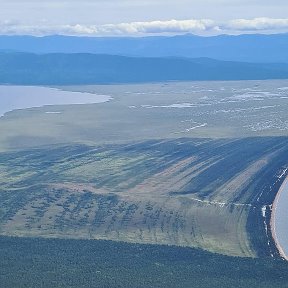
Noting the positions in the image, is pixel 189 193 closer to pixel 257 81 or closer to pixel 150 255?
pixel 150 255

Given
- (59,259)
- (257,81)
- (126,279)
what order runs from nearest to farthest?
(126,279)
(59,259)
(257,81)

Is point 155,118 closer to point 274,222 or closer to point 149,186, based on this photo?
point 149,186

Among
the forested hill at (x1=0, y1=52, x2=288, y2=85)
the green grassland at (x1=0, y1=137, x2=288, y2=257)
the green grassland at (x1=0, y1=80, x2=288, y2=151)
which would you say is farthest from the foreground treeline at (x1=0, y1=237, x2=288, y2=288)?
the forested hill at (x1=0, y1=52, x2=288, y2=85)

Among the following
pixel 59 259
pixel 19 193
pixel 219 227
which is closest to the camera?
pixel 59 259

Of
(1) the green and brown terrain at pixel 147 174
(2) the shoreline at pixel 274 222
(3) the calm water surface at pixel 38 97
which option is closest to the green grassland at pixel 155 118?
(1) the green and brown terrain at pixel 147 174

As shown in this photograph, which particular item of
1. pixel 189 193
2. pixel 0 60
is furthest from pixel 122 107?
pixel 0 60
